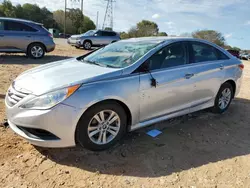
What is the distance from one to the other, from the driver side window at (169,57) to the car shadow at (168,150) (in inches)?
42.3

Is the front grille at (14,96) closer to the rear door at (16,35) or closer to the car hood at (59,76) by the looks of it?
the car hood at (59,76)

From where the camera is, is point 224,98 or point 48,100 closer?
point 48,100

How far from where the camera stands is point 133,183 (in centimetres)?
280

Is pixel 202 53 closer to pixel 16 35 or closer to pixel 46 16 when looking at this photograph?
pixel 16 35

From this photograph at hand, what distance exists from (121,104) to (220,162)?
1.51 metres

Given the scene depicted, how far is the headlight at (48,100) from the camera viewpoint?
2.89m

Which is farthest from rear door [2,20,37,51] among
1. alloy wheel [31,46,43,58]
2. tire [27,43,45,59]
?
alloy wheel [31,46,43,58]

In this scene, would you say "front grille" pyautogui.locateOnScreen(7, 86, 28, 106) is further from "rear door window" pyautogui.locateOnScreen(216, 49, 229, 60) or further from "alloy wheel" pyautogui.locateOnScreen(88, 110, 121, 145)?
"rear door window" pyautogui.locateOnScreen(216, 49, 229, 60)

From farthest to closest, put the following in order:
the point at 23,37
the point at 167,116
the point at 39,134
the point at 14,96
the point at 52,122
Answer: the point at 23,37 → the point at 167,116 → the point at 14,96 → the point at 39,134 → the point at 52,122

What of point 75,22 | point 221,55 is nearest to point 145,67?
point 221,55

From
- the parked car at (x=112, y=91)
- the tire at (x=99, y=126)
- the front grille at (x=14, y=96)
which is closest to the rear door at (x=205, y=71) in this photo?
the parked car at (x=112, y=91)

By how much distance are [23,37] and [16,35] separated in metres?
0.28

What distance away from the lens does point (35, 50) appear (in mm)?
11312

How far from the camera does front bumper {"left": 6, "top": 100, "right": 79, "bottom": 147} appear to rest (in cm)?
288
